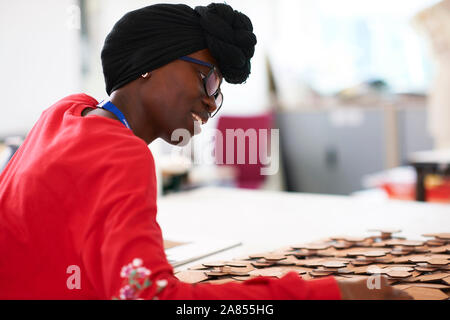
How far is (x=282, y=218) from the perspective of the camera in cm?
144

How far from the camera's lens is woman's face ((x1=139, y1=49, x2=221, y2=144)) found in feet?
2.55

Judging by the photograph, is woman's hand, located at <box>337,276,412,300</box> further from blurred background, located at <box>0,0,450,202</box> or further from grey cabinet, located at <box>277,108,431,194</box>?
grey cabinet, located at <box>277,108,431,194</box>

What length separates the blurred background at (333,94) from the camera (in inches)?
96.0

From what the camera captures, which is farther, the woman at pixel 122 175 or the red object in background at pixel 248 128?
the red object in background at pixel 248 128

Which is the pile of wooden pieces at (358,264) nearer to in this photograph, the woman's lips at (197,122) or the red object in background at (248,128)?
the woman's lips at (197,122)

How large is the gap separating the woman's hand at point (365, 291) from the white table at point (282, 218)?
0.43 m

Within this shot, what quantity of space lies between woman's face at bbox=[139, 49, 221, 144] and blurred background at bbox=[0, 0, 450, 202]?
1.78 m

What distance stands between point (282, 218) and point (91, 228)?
36.3 inches

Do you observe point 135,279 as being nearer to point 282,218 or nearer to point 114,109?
point 114,109

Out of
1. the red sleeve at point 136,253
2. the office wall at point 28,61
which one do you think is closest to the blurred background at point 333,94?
the office wall at point 28,61

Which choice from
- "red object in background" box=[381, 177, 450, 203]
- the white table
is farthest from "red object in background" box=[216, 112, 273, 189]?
the white table

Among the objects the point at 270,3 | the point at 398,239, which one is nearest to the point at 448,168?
the point at 398,239

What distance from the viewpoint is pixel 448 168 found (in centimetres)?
241
